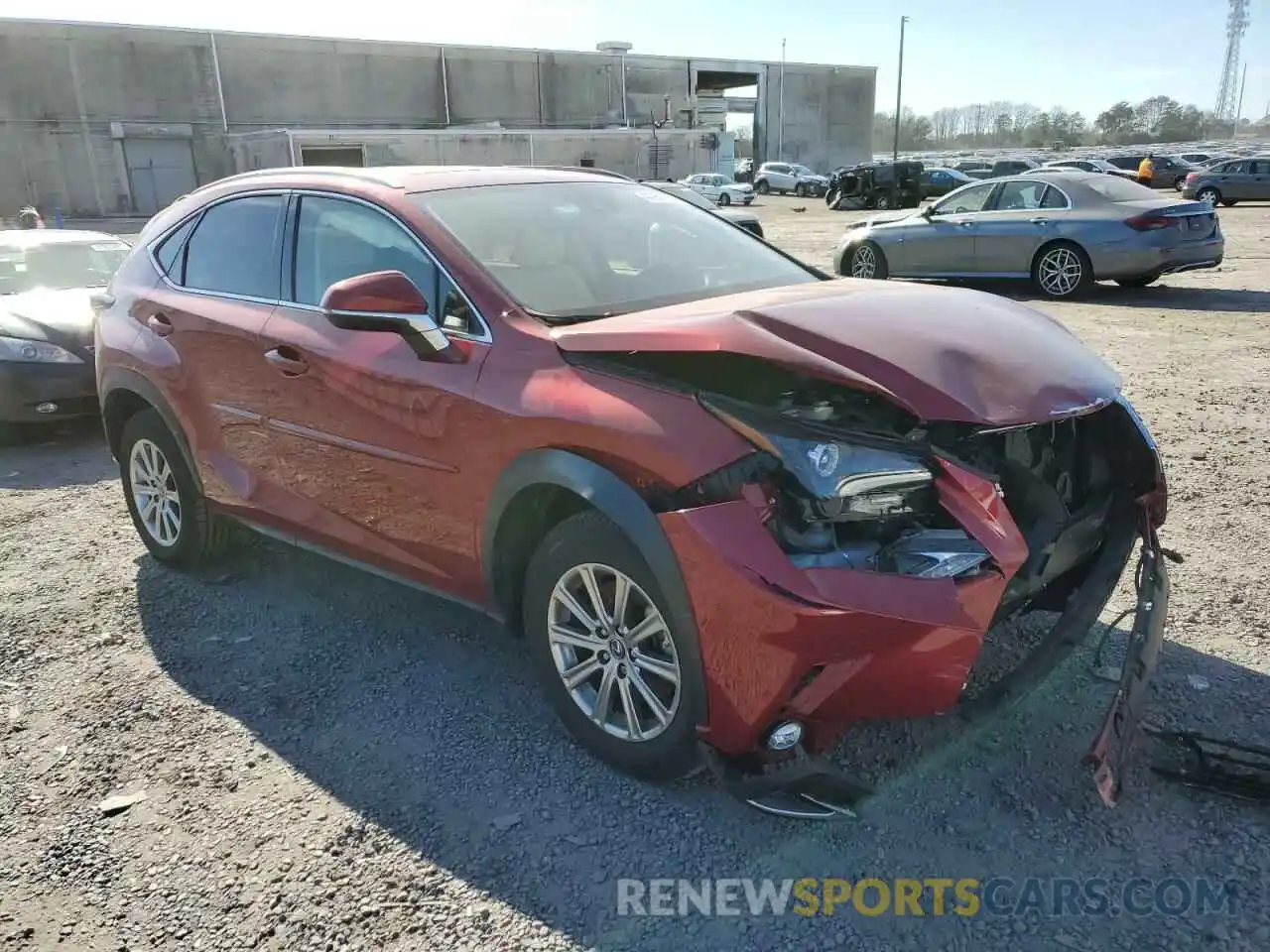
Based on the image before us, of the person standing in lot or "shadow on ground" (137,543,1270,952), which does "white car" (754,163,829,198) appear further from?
"shadow on ground" (137,543,1270,952)

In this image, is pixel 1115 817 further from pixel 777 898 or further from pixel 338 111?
pixel 338 111

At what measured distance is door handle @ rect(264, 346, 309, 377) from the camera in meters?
3.71

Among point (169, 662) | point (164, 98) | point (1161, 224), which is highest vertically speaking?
point (164, 98)

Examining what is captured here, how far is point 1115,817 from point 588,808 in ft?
4.89

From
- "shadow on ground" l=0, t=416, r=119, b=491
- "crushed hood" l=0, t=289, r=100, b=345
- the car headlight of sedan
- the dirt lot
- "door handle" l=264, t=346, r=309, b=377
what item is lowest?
"shadow on ground" l=0, t=416, r=119, b=491

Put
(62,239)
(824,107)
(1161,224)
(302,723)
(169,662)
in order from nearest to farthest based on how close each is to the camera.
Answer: (302,723), (169,662), (62,239), (1161,224), (824,107)

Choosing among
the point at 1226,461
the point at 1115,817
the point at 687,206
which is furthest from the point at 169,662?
the point at 1226,461

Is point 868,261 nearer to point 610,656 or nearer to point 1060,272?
point 1060,272

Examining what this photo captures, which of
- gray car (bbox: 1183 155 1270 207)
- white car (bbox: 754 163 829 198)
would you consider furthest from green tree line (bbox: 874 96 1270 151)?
gray car (bbox: 1183 155 1270 207)

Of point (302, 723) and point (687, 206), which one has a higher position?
point (687, 206)

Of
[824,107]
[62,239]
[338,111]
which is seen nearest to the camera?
[62,239]

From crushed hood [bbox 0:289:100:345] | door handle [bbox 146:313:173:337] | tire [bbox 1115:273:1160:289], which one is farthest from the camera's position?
tire [bbox 1115:273:1160:289]

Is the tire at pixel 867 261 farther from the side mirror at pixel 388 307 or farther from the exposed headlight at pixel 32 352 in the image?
the side mirror at pixel 388 307

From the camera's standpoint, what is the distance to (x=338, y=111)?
167 feet
